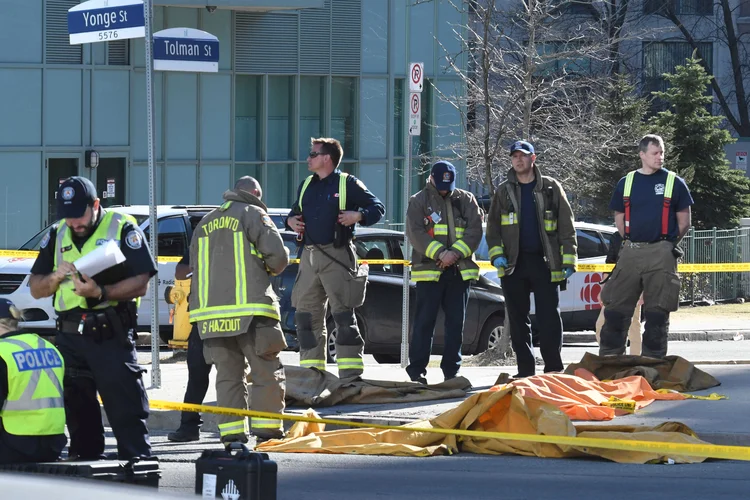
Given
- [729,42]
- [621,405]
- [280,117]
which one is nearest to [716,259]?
[280,117]

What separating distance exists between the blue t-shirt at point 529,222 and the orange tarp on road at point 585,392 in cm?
112

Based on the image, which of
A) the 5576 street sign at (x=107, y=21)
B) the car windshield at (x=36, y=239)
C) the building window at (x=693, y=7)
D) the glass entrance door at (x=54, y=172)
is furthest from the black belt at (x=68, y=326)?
the building window at (x=693, y=7)

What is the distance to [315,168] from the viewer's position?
1095 centimetres

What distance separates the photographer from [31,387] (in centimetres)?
688

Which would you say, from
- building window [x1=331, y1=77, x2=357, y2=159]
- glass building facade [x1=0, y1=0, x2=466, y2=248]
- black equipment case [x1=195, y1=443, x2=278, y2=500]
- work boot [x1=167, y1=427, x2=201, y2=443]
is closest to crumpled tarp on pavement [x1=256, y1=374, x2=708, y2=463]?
work boot [x1=167, y1=427, x2=201, y2=443]

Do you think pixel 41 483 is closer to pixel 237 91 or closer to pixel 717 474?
pixel 717 474

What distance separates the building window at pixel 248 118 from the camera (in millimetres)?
27266

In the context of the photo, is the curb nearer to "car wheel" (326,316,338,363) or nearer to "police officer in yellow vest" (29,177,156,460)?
"car wheel" (326,316,338,363)

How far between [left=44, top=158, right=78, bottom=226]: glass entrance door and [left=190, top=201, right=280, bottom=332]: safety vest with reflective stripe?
53.2ft

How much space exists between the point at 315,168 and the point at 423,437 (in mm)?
2701

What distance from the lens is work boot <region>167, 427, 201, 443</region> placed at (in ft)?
31.9

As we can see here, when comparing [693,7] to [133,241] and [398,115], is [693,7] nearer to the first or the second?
[398,115]

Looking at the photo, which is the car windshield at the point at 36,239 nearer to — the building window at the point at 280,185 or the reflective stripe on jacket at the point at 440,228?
the reflective stripe on jacket at the point at 440,228

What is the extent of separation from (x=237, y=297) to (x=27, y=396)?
7.51 ft
